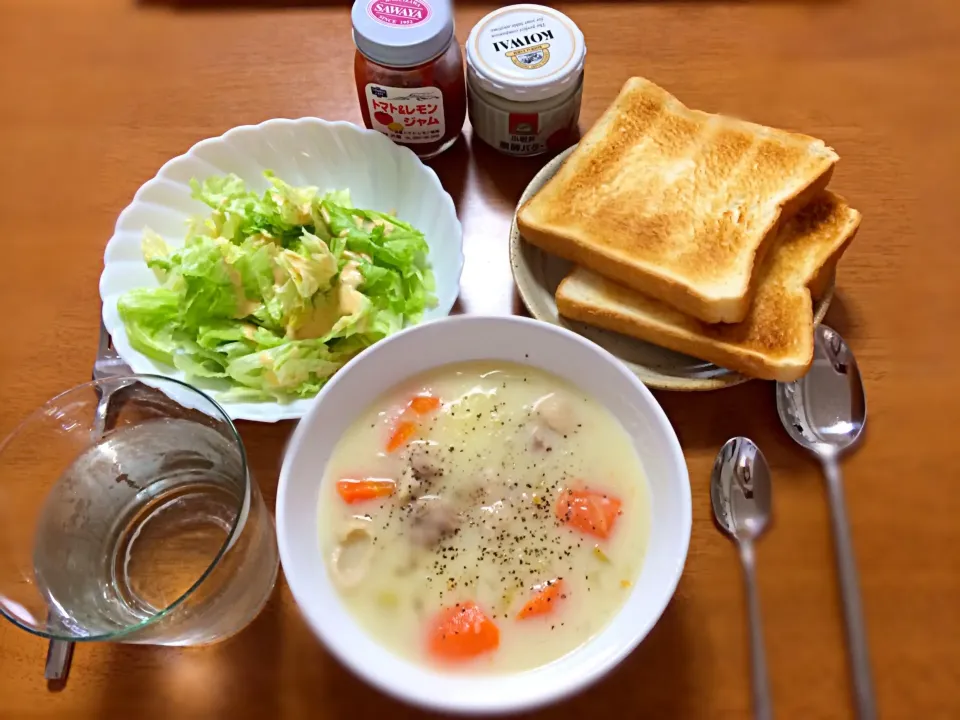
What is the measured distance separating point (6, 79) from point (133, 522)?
1099mm

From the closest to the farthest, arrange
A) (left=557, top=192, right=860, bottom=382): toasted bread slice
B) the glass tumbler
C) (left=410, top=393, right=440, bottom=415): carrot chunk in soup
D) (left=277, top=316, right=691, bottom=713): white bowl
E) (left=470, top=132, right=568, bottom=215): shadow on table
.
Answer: (left=277, top=316, right=691, bottom=713): white bowl → the glass tumbler → (left=410, top=393, right=440, bottom=415): carrot chunk in soup → (left=557, top=192, right=860, bottom=382): toasted bread slice → (left=470, top=132, right=568, bottom=215): shadow on table

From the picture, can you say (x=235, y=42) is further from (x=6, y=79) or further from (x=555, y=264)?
(x=555, y=264)

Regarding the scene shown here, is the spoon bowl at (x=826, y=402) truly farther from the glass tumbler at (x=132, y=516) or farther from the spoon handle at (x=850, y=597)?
the glass tumbler at (x=132, y=516)

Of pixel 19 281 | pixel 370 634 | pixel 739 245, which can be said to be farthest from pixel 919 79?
pixel 19 281

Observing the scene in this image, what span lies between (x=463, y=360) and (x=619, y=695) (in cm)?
50

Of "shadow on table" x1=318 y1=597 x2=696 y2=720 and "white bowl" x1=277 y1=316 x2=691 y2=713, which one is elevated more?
"white bowl" x1=277 y1=316 x2=691 y2=713

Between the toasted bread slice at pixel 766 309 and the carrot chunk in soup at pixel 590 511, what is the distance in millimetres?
351

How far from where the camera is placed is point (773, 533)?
45.3 inches

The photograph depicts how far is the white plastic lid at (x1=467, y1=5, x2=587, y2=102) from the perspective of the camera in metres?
1.35

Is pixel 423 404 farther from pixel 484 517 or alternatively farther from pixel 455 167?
pixel 455 167

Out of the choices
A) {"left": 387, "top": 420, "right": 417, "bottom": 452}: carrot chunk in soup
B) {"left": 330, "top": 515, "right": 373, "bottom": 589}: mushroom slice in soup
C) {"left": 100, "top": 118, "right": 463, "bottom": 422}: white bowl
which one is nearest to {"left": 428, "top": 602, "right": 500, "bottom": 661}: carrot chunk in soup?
{"left": 330, "top": 515, "right": 373, "bottom": 589}: mushroom slice in soup

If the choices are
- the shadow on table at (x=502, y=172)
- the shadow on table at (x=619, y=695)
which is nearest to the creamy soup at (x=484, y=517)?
the shadow on table at (x=619, y=695)

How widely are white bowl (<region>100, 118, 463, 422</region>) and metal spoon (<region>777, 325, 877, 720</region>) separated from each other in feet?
1.90

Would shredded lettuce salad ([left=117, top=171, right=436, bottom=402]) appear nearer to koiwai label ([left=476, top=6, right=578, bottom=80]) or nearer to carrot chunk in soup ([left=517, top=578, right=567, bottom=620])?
koiwai label ([left=476, top=6, right=578, bottom=80])
